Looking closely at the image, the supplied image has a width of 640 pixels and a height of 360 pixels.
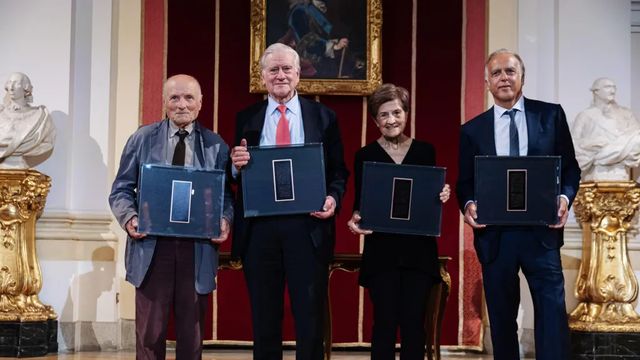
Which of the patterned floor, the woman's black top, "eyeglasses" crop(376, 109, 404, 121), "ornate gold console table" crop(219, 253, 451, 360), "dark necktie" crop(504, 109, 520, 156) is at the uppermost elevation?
"eyeglasses" crop(376, 109, 404, 121)

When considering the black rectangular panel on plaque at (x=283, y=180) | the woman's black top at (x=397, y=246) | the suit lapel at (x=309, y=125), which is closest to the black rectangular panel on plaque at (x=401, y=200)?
the woman's black top at (x=397, y=246)

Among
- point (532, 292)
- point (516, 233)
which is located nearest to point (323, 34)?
point (516, 233)

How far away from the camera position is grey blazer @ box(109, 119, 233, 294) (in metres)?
4.32

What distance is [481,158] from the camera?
4.39 metres

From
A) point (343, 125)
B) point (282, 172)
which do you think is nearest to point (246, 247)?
point (282, 172)

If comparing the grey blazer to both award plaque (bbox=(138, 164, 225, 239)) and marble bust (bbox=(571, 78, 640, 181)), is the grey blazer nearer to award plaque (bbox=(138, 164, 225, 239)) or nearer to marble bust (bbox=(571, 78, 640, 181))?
award plaque (bbox=(138, 164, 225, 239))

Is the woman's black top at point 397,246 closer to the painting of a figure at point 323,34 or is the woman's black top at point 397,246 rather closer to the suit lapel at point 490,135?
the suit lapel at point 490,135

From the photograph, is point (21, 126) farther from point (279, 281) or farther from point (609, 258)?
point (609, 258)

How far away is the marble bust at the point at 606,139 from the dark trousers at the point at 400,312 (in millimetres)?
2455

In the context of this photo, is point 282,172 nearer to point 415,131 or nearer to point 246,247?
Result: point 246,247

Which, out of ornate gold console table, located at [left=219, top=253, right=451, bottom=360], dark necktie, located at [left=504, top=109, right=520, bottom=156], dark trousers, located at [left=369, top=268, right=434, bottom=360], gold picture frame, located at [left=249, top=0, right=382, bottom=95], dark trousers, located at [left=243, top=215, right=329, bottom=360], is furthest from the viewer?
gold picture frame, located at [left=249, top=0, right=382, bottom=95]

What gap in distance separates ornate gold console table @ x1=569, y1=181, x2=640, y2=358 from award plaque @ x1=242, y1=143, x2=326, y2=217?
2.87 m

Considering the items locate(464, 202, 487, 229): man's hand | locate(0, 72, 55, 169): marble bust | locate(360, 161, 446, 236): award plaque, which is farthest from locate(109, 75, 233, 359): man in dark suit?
locate(0, 72, 55, 169): marble bust

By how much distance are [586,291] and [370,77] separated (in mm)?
2320
